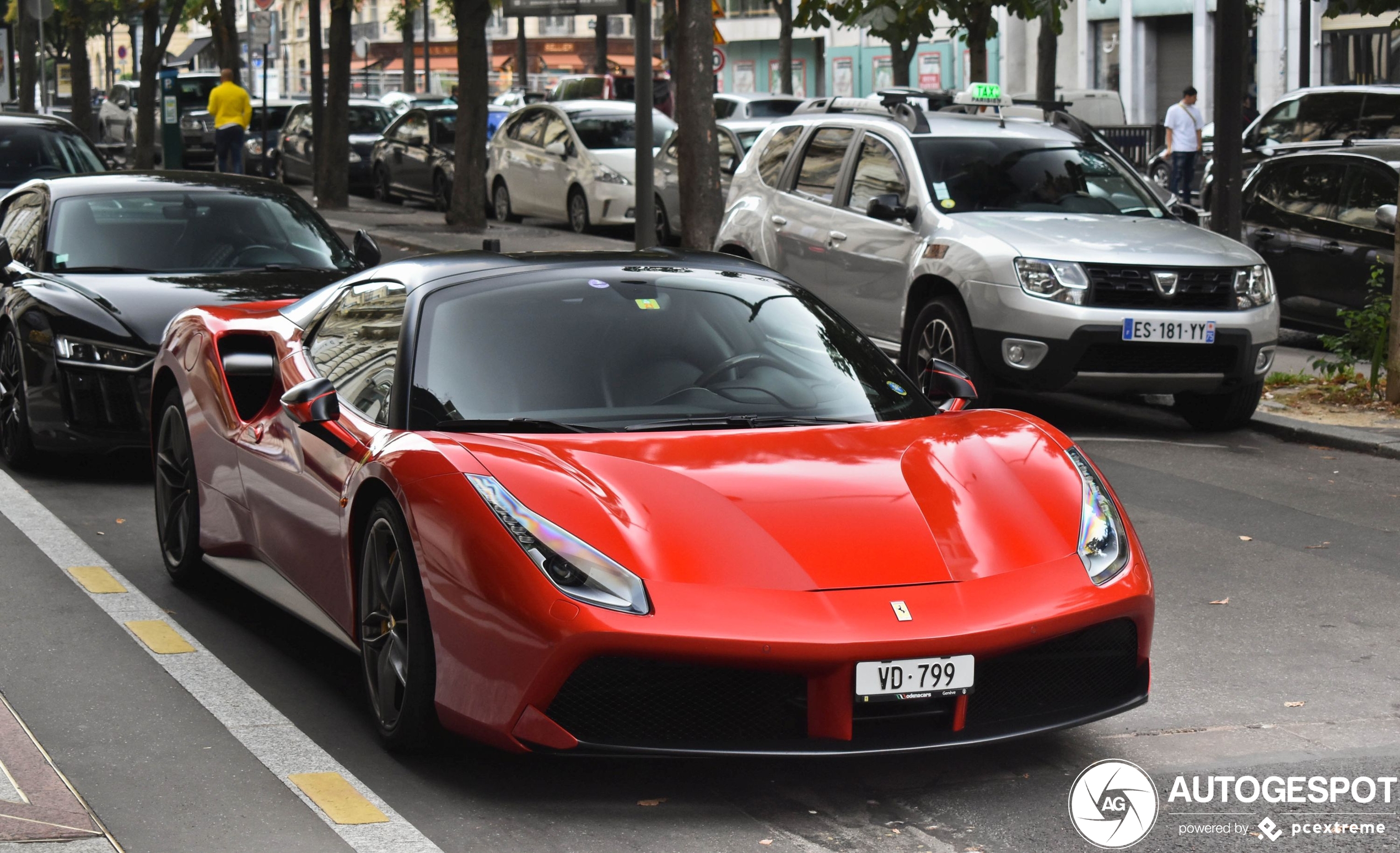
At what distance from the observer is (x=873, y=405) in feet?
18.0

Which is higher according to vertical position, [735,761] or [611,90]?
[611,90]

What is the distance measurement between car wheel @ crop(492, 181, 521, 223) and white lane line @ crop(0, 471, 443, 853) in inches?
698

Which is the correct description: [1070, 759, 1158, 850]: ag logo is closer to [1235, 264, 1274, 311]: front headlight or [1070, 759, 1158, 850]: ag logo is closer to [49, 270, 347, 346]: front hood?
[49, 270, 347, 346]: front hood

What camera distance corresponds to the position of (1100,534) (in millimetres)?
4812

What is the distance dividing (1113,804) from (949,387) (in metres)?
1.72

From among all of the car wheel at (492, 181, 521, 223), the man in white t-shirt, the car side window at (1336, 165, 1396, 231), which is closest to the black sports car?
the car side window at (1336, 165, 1396, 231)

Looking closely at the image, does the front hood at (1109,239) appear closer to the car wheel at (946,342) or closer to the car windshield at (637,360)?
the car wheel at (946,342)

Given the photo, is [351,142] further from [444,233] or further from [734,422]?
[734,422]

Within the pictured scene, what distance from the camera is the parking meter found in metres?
32.2

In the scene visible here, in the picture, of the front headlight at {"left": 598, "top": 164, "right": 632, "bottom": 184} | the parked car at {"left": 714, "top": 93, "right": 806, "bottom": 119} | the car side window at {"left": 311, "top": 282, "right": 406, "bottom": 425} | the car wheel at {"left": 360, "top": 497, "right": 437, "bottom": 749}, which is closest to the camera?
the car wheel at {"left": 360, "top": 497, "right": 437, "bottom": 749}

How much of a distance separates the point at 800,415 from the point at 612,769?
1173 mm

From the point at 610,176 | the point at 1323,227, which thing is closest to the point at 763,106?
the point at 610,176

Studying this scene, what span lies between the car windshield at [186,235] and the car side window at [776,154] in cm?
361

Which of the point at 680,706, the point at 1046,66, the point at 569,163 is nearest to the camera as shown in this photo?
the point at 680,706
